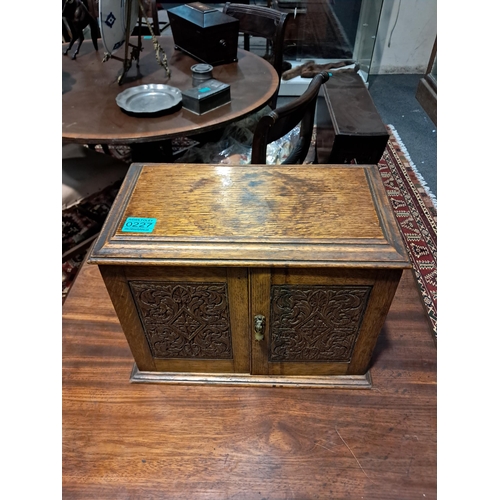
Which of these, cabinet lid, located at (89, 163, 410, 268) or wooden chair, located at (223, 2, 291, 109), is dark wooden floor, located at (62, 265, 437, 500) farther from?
wooden chair, located at (223, 2, 291, 109)

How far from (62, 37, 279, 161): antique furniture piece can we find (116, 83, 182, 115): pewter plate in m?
0.03

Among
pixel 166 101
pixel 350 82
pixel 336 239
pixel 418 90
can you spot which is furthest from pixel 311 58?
pixel 336 239

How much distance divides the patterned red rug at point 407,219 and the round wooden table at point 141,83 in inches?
13.7

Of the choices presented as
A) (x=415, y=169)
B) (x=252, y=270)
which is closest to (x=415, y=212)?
(x=415, y=169)

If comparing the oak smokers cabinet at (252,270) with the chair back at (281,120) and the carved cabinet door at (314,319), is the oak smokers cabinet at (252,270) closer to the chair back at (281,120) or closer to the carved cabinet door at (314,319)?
the carved cabinet door at (314,319)

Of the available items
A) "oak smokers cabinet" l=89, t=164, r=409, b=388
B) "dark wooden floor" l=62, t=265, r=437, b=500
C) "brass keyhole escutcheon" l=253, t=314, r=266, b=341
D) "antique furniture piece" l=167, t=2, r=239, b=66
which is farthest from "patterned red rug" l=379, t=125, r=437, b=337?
"antique furniture piece" l=167, t=2, r=239, b=66

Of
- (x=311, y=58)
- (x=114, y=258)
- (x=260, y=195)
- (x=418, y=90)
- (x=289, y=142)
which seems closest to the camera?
(x=114, y=258)

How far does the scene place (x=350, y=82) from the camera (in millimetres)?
1533

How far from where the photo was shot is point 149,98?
148cm

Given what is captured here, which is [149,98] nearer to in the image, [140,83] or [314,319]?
[140,83]

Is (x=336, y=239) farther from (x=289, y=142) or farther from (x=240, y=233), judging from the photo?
(x=289, y=142)

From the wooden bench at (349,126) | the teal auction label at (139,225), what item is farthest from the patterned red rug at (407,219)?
the teal auction label at (139,225)

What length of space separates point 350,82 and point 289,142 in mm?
337

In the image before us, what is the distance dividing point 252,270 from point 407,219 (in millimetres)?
1532
